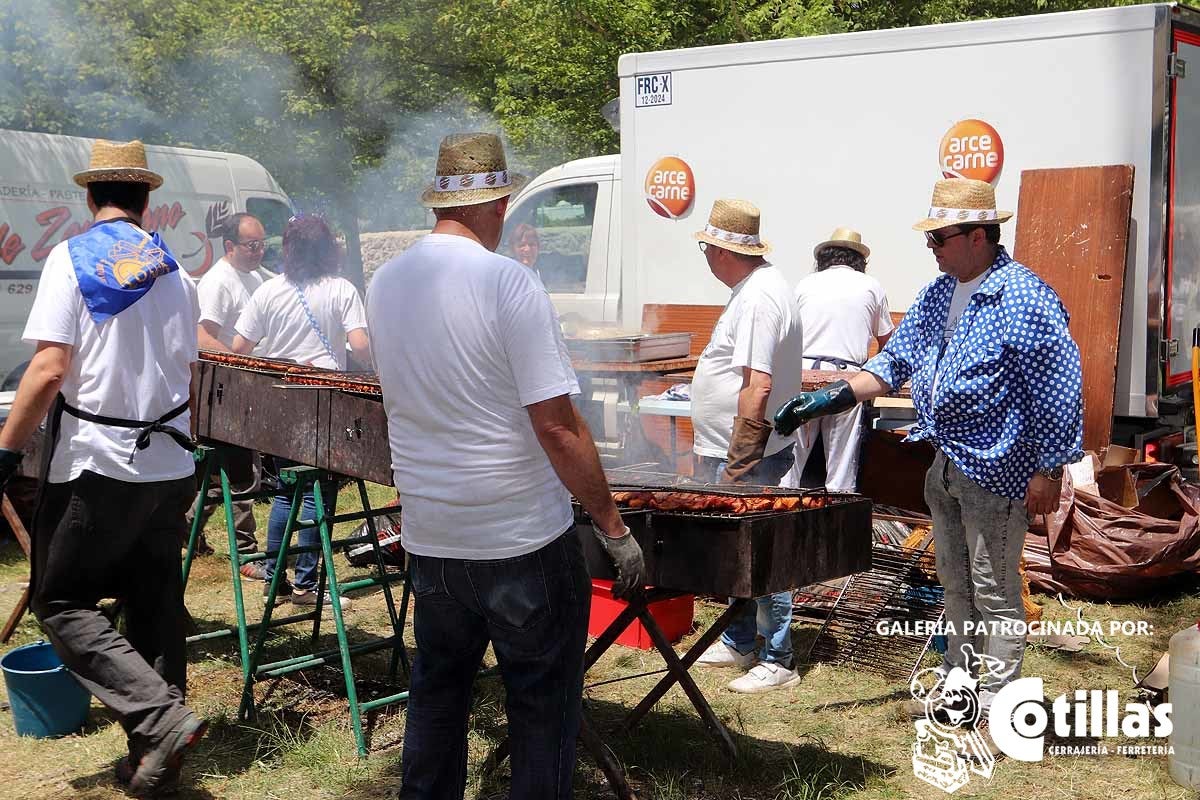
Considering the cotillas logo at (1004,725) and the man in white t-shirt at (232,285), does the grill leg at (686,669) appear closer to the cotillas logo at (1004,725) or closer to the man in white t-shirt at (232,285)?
the cotillas logo at (1004,725)

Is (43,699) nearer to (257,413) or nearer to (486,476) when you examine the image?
(257,413)

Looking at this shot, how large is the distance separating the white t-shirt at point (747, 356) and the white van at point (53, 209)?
18.1ft

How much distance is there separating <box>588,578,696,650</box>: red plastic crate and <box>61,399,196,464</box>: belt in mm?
2021

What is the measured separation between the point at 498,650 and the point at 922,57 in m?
5.11

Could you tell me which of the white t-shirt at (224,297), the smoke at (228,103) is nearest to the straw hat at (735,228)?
the white t-shirt at (224,297)

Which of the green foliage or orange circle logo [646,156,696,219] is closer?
orange circle logo [646,156,696,219]

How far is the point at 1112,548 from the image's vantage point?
591cm

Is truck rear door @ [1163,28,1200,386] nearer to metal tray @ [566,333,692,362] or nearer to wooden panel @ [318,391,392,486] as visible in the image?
metal tray @ [566,333,692,362]

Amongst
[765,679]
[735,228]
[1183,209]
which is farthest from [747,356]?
[1183,209]

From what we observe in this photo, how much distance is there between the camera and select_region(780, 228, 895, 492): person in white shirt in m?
6.29

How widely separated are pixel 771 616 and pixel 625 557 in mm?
2213

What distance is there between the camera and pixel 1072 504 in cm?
605

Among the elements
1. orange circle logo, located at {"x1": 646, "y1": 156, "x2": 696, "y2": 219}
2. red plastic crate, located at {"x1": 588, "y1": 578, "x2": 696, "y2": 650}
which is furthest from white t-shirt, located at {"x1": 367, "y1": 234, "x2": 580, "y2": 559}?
orange circle logo, located at {"x1": 646, "y1": 156, "x2": 696, "y2": 219}

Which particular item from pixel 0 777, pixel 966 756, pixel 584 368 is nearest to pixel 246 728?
pixel 0 777
